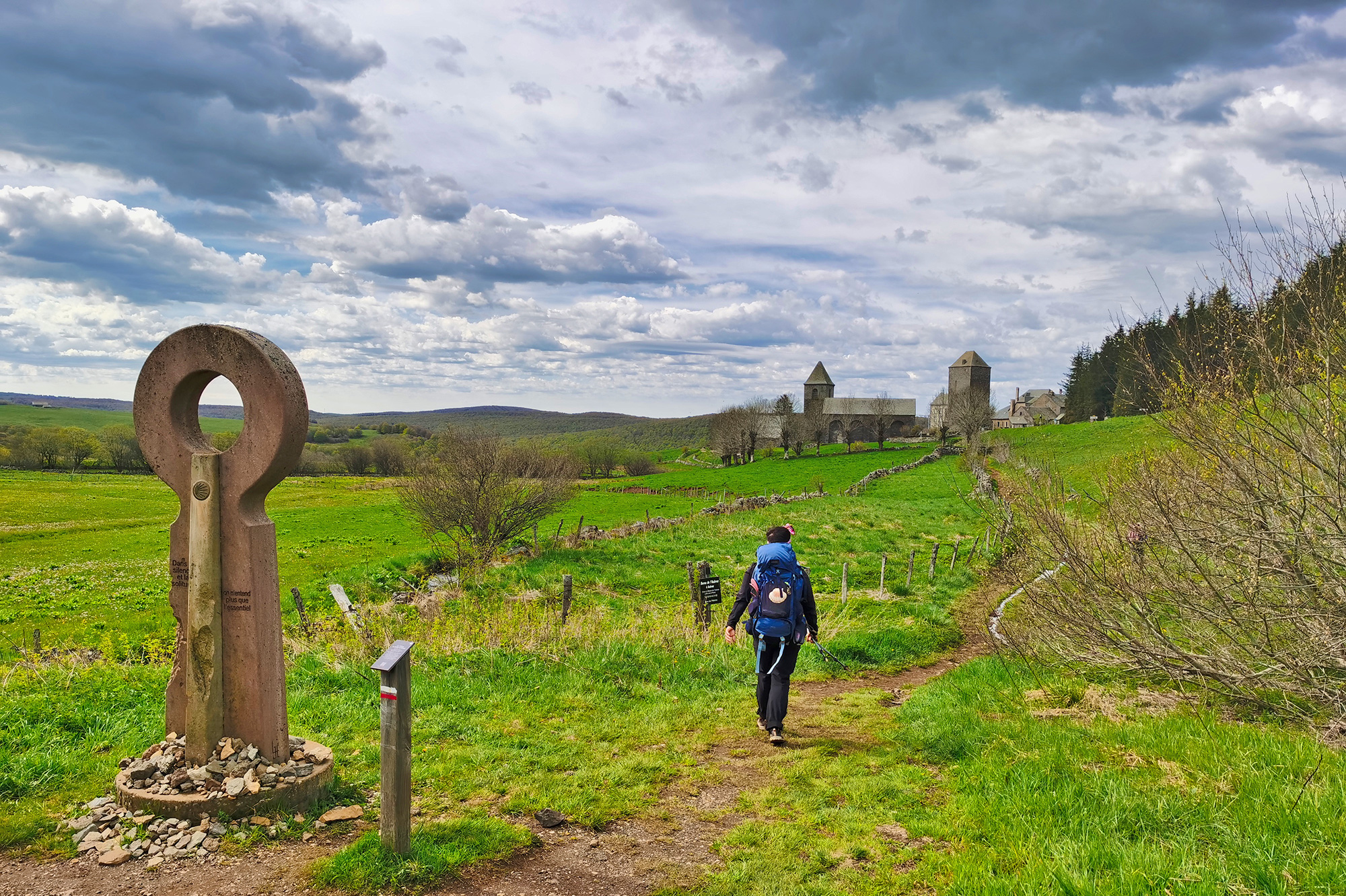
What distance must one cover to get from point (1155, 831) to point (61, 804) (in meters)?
7.44

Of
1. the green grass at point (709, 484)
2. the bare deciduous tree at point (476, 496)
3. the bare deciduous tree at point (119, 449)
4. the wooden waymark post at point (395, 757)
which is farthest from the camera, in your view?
the bare deciduous tree at point (119, 449)

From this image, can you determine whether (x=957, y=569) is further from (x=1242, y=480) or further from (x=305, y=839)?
(x=305, y=839)

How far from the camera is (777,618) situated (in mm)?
7289

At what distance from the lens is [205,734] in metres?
5.59

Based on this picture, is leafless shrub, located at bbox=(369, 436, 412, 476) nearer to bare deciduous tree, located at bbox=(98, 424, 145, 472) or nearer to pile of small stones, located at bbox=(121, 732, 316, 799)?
bare deciduous tree, located at bbox=(98, 424, 145, 472)

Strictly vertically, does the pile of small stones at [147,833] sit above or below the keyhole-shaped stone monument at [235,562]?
below

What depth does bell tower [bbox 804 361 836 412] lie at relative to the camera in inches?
4550

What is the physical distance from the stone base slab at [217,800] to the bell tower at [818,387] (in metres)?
112

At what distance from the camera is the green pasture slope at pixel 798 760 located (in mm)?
4215

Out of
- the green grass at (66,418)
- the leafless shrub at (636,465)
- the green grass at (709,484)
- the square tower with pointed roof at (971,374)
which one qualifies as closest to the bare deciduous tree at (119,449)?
the green grass at (66,418)

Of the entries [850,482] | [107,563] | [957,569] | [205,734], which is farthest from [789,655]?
[850,482]

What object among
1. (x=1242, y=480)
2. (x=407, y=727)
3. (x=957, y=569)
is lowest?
(x=957, y=569)

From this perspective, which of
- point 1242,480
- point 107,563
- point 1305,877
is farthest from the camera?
point 107,563

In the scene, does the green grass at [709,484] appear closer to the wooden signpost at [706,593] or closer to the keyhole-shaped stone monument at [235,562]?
the wooden signpost at [706,593]
